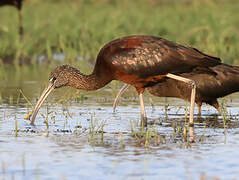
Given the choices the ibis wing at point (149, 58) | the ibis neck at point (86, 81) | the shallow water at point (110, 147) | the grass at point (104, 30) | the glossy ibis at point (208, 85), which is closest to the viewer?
the shallow water at point (110, 147)

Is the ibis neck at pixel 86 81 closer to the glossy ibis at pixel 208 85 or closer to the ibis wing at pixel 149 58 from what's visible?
the ibis wing at pixel 149 58

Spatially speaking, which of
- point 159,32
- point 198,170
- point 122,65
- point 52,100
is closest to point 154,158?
point 198,170

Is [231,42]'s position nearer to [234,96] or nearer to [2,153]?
[234,96]

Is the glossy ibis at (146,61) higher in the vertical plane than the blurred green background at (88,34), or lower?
lower

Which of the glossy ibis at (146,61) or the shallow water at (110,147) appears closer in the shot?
the shallow water at (110,147)

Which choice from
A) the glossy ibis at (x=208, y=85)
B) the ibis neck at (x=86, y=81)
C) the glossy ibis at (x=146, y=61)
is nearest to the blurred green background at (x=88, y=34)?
the ibis neck at (x=86, y=81)

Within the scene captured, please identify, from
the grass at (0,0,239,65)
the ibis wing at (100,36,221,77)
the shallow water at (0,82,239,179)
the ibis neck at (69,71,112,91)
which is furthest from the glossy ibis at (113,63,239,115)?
the grass at (0,0,239,65)

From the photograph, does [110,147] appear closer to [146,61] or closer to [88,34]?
[146,61]

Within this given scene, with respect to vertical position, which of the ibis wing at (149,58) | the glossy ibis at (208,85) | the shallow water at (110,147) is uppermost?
the ibis wing at (149,58)

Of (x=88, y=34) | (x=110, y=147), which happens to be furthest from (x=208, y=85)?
(x=88, y=34)

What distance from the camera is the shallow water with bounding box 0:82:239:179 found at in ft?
22.6

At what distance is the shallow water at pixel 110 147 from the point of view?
687 centimetres

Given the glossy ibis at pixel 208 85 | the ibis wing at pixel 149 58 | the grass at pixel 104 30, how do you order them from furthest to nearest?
1. the grass at pixel 104 30
2. the glossy ibis at pixel 208 85
3. the ibis wing at pixel 149 58

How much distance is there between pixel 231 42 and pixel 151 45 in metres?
7.25
